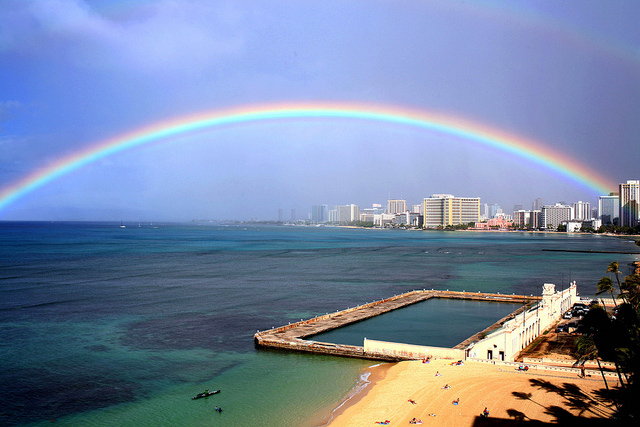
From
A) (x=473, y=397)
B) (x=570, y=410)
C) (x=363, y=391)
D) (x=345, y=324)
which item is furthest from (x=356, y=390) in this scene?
(x=345, y=324)

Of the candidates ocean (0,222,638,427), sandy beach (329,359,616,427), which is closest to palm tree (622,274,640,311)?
sandy beach (329,359,616,427)

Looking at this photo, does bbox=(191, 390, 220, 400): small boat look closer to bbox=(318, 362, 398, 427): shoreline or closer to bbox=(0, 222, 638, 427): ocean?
bbox=(0, 222, 638, 427): ocean

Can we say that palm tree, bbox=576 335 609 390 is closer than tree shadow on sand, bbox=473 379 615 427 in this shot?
No

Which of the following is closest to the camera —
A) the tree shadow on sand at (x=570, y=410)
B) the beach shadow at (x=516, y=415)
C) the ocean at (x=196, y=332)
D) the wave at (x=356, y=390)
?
the tree shadow on sand at (x=570, y=410)

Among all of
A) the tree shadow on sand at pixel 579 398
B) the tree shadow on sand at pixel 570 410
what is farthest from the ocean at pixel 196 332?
the tree shadow on sand at pixel 579 398

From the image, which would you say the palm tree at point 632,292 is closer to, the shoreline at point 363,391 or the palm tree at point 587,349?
the palm tree at point 587,349

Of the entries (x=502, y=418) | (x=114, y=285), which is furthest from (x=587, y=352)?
(x=114, y=285)
